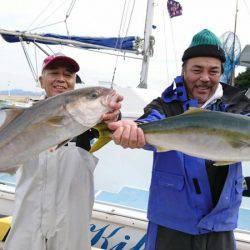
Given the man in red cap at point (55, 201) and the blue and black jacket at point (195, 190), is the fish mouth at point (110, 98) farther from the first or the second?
the man in red cap at point (55, 201)

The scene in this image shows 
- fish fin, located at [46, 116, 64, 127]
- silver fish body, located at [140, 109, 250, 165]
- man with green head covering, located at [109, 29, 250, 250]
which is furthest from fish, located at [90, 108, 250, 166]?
fish fin, located at [46, 116, 64, 127]

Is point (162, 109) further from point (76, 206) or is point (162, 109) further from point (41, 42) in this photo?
point (41, 42)

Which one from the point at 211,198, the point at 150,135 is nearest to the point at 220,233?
the point at 211,198

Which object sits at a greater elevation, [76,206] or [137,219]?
[76,206]

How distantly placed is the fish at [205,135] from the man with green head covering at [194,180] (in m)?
0.12

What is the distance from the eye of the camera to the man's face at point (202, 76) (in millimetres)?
2781

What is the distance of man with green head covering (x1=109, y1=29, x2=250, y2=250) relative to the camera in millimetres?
2650

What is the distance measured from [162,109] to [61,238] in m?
1.25

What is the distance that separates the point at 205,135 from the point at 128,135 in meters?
0.47

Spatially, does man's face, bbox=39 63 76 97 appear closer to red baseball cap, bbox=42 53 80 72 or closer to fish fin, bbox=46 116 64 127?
red baseball cap, bbox=42 53 80 72

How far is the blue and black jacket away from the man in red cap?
604 millimetres

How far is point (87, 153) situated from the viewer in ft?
10.4

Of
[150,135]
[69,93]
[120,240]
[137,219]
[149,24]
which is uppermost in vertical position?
[149,24]

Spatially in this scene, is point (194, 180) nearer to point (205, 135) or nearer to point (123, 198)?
point (205, 135)
